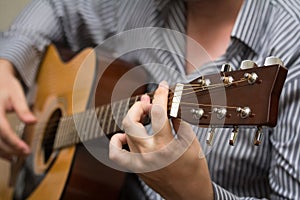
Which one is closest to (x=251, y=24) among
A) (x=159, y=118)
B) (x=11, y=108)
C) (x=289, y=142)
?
(x=289, y=142)

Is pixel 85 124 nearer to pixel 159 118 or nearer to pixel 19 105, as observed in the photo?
pixel 19 105

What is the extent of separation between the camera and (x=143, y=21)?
107 cm

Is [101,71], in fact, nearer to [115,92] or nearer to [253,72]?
[115,92]

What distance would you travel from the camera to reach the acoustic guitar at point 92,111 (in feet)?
2.04

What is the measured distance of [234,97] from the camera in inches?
25.1

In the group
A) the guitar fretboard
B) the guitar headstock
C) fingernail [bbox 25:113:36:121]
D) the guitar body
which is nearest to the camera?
the guitar headstock

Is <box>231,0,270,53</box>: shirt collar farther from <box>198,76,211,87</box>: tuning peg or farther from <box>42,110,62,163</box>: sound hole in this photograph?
<box>42,110,62,163</box>: sound hole

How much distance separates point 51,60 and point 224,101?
667 millimetres

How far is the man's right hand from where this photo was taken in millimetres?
1065

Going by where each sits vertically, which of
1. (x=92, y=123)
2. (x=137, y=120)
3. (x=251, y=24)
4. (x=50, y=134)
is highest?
(x=251, y=24)

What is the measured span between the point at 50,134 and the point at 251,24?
49 cm

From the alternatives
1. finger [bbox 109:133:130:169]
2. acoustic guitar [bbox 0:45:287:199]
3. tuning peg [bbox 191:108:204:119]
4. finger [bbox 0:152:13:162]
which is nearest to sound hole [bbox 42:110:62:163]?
acoustic guitar [bbox 0:45:287:199]

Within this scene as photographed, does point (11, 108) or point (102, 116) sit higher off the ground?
point (102, 116)

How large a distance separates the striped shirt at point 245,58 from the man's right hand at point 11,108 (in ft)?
0.23
